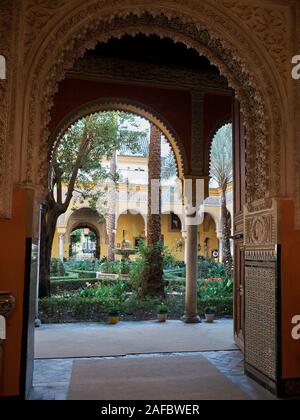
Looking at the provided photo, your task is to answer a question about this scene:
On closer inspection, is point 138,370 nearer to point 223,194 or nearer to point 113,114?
point 113,114

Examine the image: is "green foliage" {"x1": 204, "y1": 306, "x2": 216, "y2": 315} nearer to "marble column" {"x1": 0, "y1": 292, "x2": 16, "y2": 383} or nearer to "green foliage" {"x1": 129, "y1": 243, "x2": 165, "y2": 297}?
"green foliage" {"x1": 129, "y1": 243, "x2": 165, "y2": 297}

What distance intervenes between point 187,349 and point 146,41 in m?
4.79

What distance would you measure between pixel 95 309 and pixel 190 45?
5933mm

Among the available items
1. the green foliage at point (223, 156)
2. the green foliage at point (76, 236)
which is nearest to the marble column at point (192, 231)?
the green foliage at point (223, 156)

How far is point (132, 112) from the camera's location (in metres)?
7.94

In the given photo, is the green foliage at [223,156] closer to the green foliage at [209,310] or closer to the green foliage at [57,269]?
the green foliage at [57,269]

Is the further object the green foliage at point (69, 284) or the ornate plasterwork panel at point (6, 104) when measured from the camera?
the green foliage at point (69, 284)

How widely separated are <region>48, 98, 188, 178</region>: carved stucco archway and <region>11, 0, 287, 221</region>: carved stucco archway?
315 cm

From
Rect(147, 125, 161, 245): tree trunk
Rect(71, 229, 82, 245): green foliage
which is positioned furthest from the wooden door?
Rect(71, 229, 82, 245): green foliage

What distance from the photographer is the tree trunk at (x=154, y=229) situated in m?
9.77

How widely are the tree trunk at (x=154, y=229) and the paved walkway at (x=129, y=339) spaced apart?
1.65m

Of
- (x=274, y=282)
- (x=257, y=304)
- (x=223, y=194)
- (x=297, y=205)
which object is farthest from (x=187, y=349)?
(x=223, y=194)

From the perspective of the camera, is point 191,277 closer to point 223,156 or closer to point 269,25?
point 269,25
